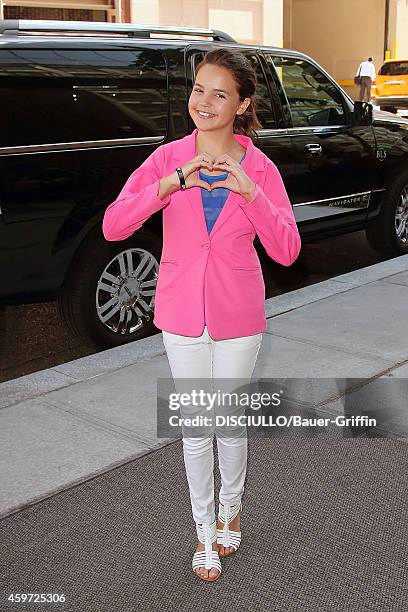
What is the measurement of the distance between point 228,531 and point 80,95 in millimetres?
3214

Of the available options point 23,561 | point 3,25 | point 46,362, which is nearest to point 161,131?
point 3,25

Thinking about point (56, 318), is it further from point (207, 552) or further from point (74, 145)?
point (207, 552)

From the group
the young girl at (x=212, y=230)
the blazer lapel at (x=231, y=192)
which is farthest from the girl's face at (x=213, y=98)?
the blazer lapel at (x=231, y=192)

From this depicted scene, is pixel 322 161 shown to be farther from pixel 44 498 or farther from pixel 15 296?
pixel 44 498

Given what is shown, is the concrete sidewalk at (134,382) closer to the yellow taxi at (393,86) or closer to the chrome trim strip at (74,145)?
the chrome trim strip at (74,145)

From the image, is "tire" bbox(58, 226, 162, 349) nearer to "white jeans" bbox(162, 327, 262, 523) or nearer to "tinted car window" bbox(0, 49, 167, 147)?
"tinted car window" bbox(0, 49, 167, 147)

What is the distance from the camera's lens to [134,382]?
16.4 ft

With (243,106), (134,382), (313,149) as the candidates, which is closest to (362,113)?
(313,149)

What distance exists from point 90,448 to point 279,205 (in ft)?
5.82

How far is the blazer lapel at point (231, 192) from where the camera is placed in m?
2.83

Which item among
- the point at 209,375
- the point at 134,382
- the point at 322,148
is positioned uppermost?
the point at 322,148

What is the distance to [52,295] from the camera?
5.62 m

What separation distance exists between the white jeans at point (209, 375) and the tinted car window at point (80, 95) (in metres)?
2.69

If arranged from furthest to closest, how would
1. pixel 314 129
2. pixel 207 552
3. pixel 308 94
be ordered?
pixel 308 94 → pixel 314 129 → pixel 207 552
